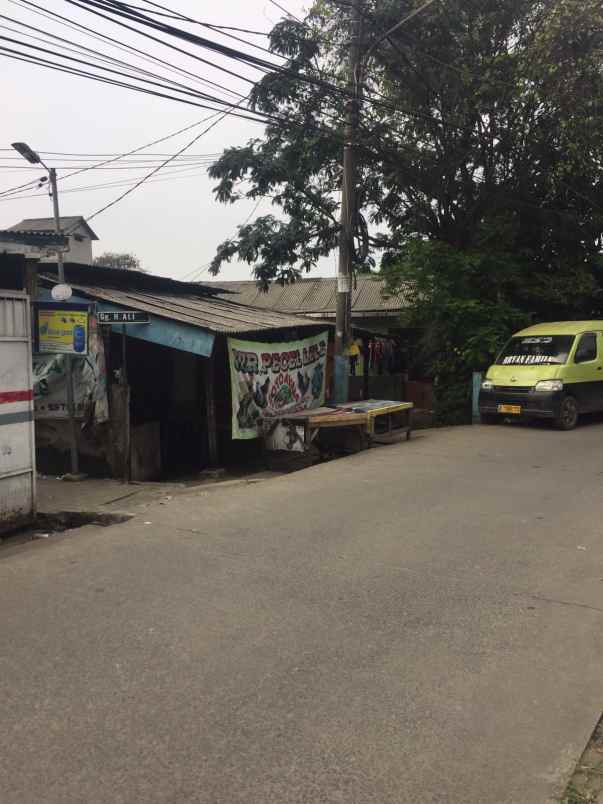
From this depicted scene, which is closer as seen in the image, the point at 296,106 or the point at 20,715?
the point at 20,715

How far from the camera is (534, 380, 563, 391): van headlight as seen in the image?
1328 cm

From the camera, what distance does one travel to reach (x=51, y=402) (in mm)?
9781

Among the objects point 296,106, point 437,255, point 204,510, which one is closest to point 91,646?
point 204,510

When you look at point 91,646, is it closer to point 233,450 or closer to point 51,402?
point 51,402

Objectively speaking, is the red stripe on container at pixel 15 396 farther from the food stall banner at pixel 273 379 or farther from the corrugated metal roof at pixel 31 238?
the food stall banner at pixel 273 379

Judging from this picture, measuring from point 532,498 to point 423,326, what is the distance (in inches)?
406

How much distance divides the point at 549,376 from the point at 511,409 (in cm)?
98

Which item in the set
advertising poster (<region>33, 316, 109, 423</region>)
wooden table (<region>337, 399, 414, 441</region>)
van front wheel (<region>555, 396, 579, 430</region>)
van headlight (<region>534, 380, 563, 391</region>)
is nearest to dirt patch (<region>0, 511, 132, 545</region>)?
advertising poster (<region>33, 316, 109, 423</region>)

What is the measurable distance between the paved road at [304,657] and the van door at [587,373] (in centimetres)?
716

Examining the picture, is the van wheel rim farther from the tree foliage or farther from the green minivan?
the tree foliage

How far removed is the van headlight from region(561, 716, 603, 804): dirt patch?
1087cm

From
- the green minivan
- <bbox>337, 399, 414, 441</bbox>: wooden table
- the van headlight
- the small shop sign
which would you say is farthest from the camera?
the green minivan

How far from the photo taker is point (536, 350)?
14.3m

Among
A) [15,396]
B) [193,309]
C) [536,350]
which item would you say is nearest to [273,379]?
[193,309]
